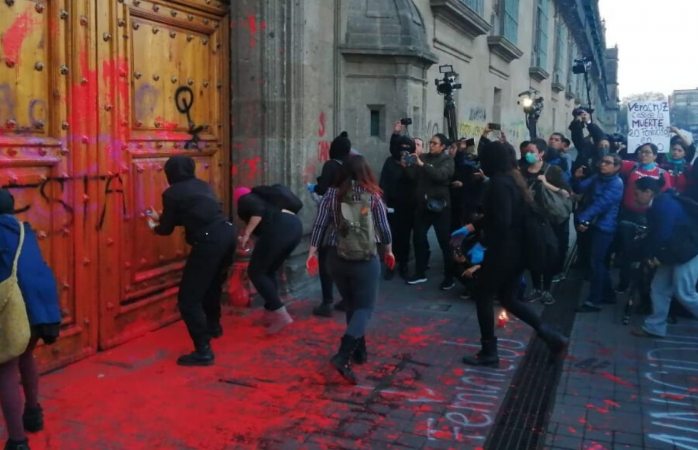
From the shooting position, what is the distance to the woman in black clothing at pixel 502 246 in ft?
17.8

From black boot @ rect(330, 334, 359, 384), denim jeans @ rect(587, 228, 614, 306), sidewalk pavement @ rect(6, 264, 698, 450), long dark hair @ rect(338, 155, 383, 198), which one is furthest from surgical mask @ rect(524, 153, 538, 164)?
black boot @ rect(330, 334, 359, 384)

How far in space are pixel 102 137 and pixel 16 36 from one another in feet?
3.04

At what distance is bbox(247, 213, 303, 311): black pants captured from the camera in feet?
19.8

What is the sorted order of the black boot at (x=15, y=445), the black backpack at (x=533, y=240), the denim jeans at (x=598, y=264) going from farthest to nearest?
the denim jeans at (x=598, y=264)
the black backpack at (x=533, y=240)
the black boot at (x=15, y=445)

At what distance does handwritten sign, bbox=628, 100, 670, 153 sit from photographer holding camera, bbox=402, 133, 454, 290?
457cm

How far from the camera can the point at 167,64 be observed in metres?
6.18

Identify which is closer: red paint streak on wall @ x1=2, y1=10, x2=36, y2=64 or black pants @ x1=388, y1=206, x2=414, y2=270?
red paint streak on wall @ x1=2, y1=10, x2=36, y2=64

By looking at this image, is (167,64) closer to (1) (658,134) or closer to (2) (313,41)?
(2) (313,41)

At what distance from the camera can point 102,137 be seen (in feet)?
17.6

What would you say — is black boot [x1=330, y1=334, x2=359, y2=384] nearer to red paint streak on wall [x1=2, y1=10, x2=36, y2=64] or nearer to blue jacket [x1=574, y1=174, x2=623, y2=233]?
red paint streak on wall [x1=2, y1=10, x2=36, y2=64]

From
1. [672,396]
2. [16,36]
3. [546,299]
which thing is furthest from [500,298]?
[16,36]

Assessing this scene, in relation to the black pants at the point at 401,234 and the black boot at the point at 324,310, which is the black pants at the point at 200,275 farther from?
the black pants at the point at 401,234

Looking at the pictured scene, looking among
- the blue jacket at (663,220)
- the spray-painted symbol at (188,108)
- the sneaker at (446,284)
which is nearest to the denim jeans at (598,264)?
the blue jacket at (663,220)

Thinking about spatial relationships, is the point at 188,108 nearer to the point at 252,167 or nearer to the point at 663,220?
the point at 252,167
